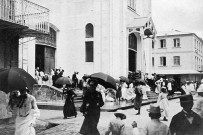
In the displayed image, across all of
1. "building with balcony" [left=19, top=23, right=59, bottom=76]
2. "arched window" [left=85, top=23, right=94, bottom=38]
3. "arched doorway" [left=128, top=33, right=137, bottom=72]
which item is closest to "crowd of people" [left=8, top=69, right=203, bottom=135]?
"building with balcony" [left=19, top=23, right=59, bottom=76]

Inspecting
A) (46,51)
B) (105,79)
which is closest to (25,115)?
(105,79)

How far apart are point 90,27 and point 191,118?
25.8 meters

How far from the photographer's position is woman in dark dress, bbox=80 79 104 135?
25.9 feet

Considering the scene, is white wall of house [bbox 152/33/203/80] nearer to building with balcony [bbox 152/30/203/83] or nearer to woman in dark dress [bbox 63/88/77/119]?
building with balcony [bbox 152/30/203/83]

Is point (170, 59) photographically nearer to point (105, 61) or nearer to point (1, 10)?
point (105, 61)

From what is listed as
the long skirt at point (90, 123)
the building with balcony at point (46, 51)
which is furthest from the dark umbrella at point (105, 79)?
the building with balcony at point (46, 51)

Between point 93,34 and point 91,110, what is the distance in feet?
72.0

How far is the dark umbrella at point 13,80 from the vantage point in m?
6.39

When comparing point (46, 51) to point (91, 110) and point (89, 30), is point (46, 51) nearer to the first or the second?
point (89, 30)

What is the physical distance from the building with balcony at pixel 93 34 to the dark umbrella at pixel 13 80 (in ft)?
72.0

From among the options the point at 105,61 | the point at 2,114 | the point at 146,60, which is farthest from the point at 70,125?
the point at 146,60

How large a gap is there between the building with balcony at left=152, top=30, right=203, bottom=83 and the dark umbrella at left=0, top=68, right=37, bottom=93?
1585 inches

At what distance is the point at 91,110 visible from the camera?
7980 mm

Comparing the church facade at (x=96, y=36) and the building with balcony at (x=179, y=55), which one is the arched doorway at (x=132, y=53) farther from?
the building with balcony at (x=179, y=55)
